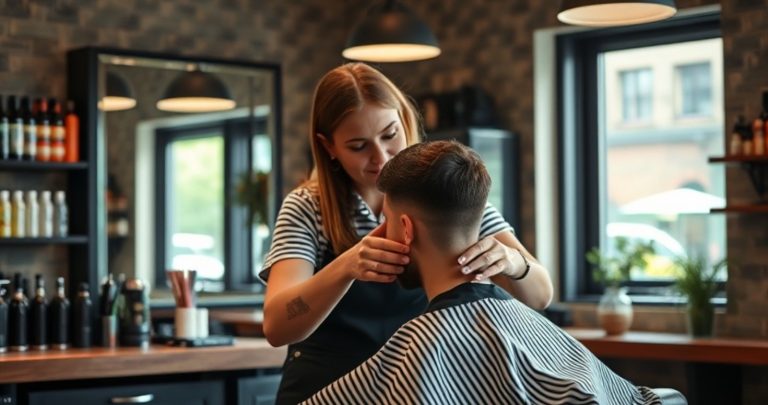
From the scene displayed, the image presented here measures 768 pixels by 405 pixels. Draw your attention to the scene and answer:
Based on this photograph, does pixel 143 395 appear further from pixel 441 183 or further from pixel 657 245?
pixel 657 245

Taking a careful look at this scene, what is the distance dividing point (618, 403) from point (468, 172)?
0.47 meters

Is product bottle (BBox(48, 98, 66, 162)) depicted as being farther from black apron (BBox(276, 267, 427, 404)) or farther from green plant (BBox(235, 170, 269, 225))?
black apron (BBox(276, 267, 427, 404))

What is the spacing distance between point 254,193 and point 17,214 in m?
1.32

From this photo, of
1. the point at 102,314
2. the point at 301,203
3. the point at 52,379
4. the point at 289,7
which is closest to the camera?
the point at 301,203

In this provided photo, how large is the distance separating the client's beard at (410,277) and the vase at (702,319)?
2892 mm

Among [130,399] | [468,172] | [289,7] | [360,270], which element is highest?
[289,7]

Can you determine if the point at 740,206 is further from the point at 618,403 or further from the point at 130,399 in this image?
the point at 618,403

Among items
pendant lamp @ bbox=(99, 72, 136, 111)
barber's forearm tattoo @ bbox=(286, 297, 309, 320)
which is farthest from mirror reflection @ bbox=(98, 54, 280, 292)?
barber's forearm tattoo @ bbox=(286, 297, 309, 320)

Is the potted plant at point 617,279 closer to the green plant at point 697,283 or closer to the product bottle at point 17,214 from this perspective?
the green plant at point 697,283

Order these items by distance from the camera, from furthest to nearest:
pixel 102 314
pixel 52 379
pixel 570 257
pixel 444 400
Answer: pixel 570 257 → pixel 102 314 → pixel 52 379 → pixel 444 400

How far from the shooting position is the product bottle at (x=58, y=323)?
14.4 ft

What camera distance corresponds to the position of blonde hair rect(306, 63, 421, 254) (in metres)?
2.30

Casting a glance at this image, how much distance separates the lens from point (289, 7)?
622cm

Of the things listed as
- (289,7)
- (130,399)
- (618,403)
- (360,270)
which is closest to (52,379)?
(130,399)
